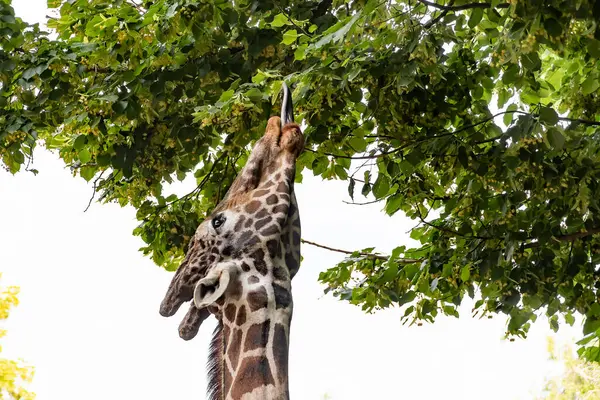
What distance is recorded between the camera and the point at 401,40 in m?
5.61

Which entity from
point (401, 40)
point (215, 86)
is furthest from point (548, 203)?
point (215, 86)

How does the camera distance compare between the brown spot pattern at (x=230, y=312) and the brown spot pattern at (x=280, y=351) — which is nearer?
the brown spot pattern at (x=280, y=351)

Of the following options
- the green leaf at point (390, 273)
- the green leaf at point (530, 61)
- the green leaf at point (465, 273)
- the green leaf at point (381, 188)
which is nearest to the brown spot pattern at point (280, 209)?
the green leaf at point (530, 61)

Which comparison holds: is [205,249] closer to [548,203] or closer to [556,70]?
[548,203]

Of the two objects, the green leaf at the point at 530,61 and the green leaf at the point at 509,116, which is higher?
the green leaf at the point at 509,116

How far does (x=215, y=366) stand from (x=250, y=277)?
33cm

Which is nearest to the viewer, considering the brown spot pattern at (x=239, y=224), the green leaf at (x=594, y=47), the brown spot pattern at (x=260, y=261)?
the brown spot pattern at (x=260, y=261)

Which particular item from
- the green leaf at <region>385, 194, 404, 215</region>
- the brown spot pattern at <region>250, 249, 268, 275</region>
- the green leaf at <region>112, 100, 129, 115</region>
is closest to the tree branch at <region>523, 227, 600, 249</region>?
the green leaf at <region>385, 194, 404, 215</region>

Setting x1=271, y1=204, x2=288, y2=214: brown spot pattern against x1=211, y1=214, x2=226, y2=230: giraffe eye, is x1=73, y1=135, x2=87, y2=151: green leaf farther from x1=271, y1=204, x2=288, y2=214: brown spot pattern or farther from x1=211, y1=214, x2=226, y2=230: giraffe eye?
x1=271, y1=204, x2=288, y2=214: brown spot pattern

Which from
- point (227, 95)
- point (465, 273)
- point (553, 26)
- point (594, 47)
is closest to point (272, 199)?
point (553, 26)

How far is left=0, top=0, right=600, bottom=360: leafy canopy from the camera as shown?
5.66 meters

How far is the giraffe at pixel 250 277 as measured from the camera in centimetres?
323

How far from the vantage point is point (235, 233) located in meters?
3.48

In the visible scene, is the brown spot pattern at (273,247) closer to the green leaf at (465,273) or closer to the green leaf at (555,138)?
the green leaf at (555,138)
